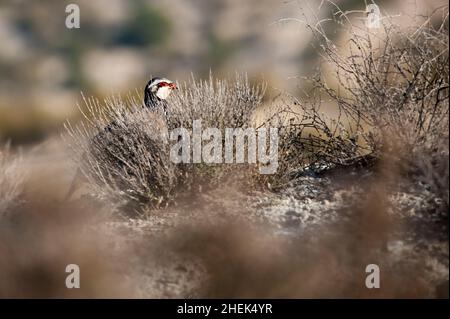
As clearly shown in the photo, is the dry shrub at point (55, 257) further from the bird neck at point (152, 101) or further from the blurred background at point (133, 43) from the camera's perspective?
the blurred background at point (133, 43)

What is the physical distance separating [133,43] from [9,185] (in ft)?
211

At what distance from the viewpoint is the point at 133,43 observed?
72.1 meters

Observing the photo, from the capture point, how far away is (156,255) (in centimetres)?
744

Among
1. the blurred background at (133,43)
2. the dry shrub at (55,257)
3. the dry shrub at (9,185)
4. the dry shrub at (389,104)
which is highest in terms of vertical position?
the blurred background at (133,43)

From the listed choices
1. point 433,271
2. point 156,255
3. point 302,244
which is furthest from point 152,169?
point 433,271

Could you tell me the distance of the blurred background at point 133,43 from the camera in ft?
195

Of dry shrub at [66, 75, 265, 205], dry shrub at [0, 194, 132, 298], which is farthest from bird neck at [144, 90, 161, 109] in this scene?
dry shrub at [0, 194, 132, 298]

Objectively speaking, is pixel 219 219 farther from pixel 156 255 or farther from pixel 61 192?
pixel 61 192

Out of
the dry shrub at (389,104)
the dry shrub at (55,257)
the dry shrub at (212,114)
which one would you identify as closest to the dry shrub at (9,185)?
the dry shrub at (55,257)

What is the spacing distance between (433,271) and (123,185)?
12.6 ft

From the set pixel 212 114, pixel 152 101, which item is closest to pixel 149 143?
pixel 212 114

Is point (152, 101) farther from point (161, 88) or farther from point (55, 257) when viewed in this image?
point (55, 257)

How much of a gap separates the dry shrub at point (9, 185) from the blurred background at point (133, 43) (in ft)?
138

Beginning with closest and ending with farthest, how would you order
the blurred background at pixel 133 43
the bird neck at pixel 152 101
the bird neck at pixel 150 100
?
the bird neck at pixel 152 101
the bird neck at pixel 150 100
the blurred background at pixel 133 43
